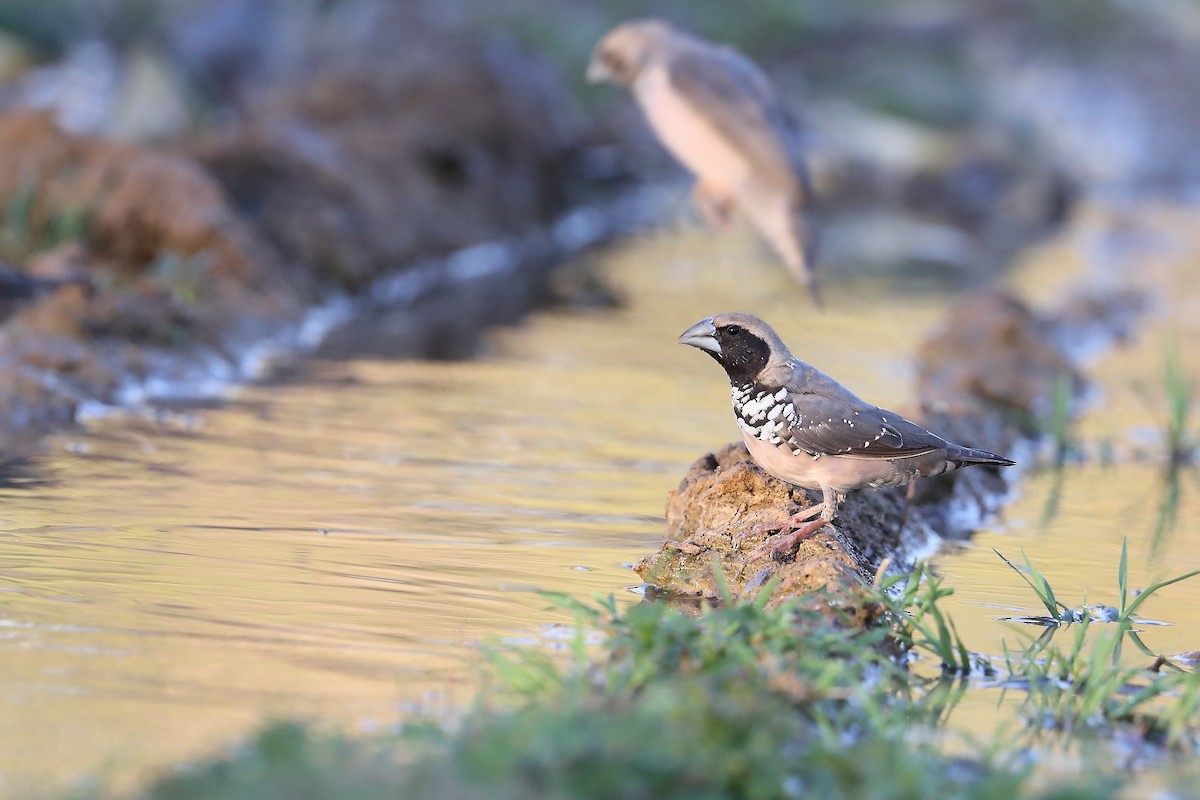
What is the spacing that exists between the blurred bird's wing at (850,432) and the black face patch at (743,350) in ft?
0.58

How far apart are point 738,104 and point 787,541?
224 cm

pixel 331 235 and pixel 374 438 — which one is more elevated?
pixel 331 235

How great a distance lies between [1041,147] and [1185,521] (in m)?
34.2

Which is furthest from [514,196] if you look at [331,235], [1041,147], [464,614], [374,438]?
[1041,147]

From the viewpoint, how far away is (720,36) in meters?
35.4

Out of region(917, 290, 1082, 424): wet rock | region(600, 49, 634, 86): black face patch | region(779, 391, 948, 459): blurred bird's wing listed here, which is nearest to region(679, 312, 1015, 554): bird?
region(779, 391, 948, 459): blurred bird's wing

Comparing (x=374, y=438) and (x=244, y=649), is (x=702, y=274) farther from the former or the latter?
(x=244, y=649)

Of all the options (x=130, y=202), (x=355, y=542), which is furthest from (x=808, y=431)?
(x=130, y=202)

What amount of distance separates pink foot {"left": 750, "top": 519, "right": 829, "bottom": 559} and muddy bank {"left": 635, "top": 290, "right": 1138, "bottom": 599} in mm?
20

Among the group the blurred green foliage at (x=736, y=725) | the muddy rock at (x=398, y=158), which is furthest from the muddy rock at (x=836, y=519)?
the muddy rock at (x=398, y=158)

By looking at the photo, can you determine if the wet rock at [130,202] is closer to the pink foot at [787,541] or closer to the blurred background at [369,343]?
the blurred background at [369,343]

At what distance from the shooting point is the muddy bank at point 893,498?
5.91 metres

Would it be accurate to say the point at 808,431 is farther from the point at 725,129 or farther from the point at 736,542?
the point at 725,129

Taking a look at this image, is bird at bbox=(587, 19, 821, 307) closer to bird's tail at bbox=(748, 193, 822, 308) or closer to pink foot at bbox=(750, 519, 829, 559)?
bird's tail at bbox=(748, 193, 822, 308)
